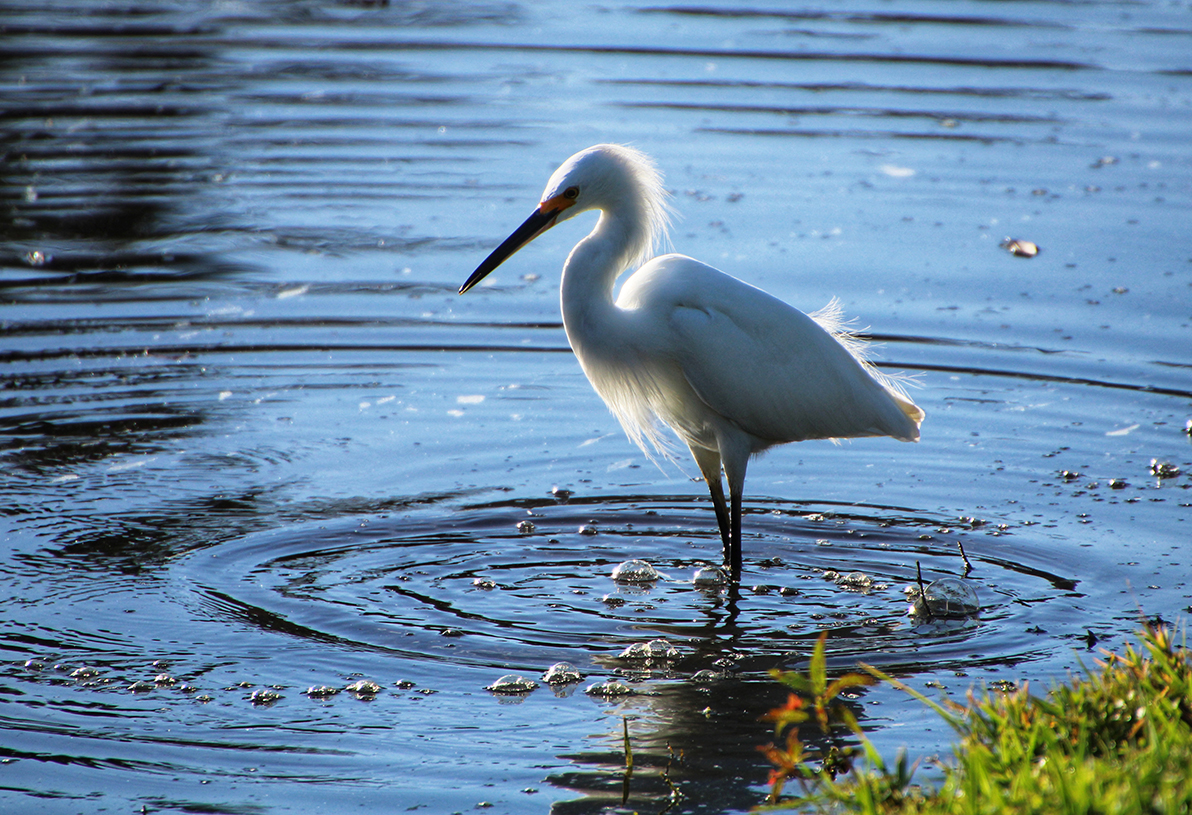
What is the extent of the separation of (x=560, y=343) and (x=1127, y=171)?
17.4 ft

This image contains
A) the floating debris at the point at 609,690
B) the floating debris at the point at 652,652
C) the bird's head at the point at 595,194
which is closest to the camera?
the floating debris at the point at 609,690

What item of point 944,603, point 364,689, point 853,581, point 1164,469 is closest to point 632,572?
point 853,581

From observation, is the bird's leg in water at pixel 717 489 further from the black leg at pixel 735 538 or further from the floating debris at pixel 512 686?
the floating debris at pixel 512 686

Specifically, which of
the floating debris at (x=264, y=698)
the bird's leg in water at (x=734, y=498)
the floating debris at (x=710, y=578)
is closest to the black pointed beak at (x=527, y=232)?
the bird's leg in water at (x=734, y=498)

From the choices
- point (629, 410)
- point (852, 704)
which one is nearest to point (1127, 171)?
point (629, 410)

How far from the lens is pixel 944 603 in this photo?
4680mm

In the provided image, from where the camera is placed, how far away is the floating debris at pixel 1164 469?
5.86m

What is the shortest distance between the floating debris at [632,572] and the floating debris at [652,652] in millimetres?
570

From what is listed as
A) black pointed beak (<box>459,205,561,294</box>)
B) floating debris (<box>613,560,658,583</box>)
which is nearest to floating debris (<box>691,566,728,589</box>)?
floating debris (<box>613,560,658,583</box>)

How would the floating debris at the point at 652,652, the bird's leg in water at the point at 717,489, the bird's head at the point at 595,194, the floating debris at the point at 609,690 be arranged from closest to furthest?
the floating debris at the point at 609,690 < the floating debris at the point at 652,652 < the bird's head at the point at 595,194 < the bird's leg in water at the point at 717,489

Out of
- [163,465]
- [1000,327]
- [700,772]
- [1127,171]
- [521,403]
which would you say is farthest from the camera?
[1127,171]

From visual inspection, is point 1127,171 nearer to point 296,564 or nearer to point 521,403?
point 521,403

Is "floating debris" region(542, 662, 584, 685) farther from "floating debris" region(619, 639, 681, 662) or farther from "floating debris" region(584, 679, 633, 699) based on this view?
"floating debris" region(619, 639, 681, 662)

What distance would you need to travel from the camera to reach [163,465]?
6023 mm
